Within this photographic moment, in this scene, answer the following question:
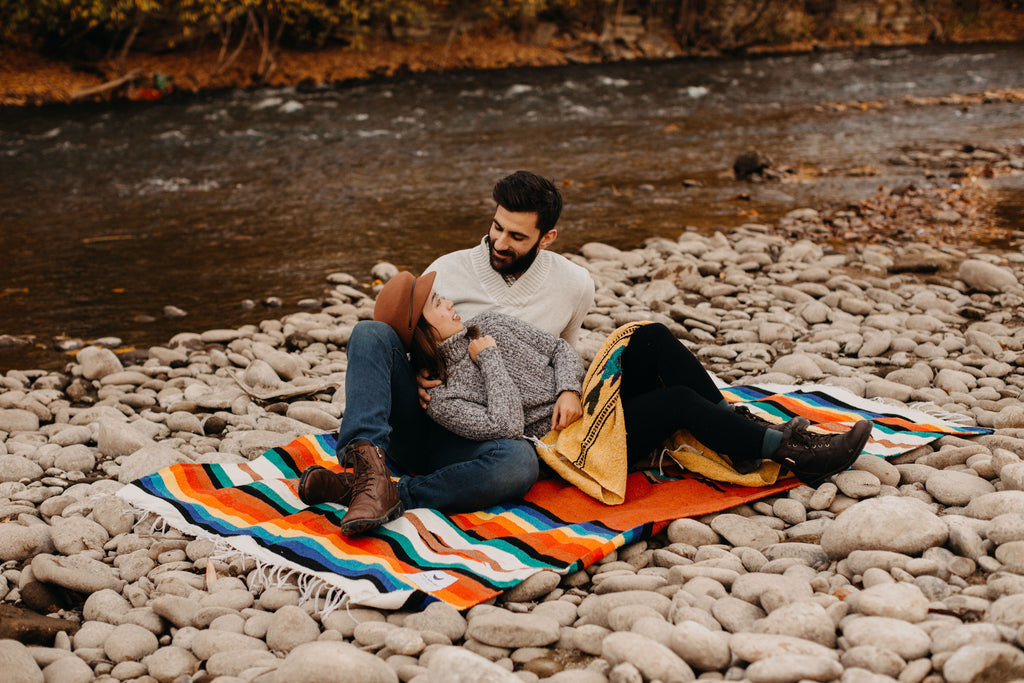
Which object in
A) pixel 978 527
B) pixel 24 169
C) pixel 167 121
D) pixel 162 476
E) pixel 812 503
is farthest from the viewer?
pixel 167 121

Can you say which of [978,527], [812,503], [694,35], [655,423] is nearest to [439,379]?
[655,423]

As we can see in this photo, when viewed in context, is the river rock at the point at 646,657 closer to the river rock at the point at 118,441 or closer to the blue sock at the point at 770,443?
the blue sock at the point at 770,443

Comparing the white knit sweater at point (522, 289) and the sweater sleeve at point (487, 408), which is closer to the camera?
the sweater sleeve at point (487, 408)

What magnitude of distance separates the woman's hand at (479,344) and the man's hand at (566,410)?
34 centimetres

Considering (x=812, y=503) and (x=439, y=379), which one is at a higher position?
(x=439, y=379)

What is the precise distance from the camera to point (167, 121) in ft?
50.1

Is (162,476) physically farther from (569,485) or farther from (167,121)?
(167,121)

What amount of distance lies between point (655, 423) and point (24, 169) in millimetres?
11848

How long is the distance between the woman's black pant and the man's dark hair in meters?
0.61

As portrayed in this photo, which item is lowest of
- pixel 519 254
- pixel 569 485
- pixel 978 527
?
pixel 569 485

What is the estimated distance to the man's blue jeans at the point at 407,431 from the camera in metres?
2.88

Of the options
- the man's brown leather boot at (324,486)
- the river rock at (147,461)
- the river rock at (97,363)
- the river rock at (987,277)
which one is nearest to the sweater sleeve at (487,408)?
the man's brown leather boot at (324,486)

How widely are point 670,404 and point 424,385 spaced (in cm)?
94

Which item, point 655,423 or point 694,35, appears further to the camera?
point 694,35
